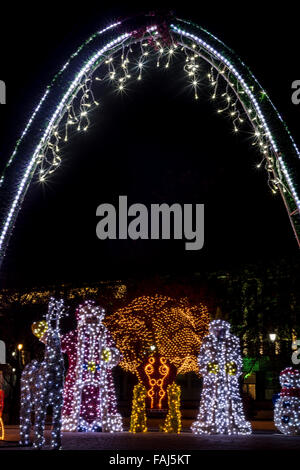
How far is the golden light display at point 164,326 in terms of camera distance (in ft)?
80.9

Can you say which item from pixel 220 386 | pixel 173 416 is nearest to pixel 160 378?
pixel 173 416

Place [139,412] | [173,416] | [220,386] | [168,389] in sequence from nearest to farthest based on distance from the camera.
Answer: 1. [220,386]
2. [173,416]
3. [139,412]
4. [168,389]

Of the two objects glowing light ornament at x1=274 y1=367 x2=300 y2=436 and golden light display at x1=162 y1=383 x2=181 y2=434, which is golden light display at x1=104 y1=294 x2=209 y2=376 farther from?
glowing light ornament at x1=274 y1=367 x2=300 y2=436

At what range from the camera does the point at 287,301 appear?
22.5 m

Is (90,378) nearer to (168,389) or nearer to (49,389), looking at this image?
(168,389)

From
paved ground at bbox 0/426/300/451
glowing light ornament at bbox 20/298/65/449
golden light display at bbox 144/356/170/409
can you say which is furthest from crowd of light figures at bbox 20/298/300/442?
glowing light ornament at bbox 20/298/65/449

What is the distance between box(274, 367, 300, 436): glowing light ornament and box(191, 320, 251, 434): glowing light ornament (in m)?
0.92

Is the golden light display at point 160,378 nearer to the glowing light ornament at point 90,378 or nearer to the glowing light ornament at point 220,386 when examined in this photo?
the glowing light ornament at point 90,378

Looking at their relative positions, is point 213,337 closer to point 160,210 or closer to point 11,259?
point 160,210

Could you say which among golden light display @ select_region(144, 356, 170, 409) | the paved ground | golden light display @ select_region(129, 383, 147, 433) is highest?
golden light display @ select_region(144, 356, 170, 409)

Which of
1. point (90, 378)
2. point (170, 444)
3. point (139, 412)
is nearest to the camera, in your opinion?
point (170, 444)

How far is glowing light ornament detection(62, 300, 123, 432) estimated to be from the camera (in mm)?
14852

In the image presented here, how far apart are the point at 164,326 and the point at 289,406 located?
35.8 ft

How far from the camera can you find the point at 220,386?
14164mm
